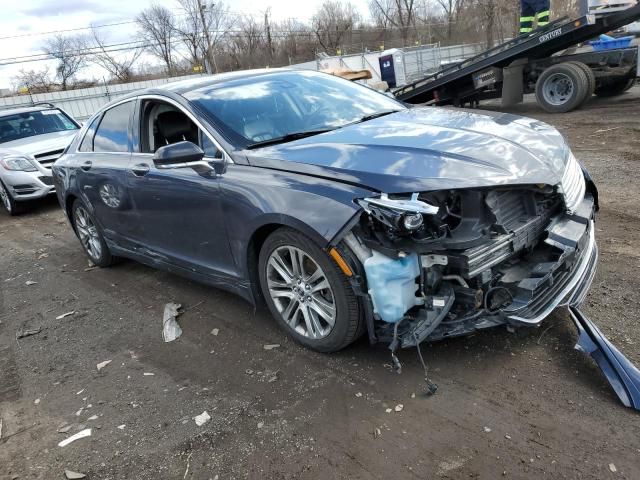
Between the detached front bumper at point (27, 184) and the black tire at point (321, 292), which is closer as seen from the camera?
the black tire at point (321, 292)

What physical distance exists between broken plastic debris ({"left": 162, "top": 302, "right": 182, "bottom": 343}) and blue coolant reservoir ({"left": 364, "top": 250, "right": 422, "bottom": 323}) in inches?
73.9

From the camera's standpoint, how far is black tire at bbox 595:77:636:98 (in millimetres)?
12547

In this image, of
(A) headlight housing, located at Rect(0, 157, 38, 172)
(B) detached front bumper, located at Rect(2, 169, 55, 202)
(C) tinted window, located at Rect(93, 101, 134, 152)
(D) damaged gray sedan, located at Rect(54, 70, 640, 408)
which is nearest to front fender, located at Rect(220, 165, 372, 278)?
(D) damaged gray sedan, located at Rect(54, 70, 640, 408)

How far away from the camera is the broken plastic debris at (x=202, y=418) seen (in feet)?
9.48

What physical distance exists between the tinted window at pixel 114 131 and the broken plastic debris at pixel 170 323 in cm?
143

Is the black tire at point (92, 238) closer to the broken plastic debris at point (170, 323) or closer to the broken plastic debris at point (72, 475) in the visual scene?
the broken plastic debris at point (170, 323)

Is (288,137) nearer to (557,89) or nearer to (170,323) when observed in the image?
(170,323)

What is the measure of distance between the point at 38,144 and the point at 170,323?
687cm

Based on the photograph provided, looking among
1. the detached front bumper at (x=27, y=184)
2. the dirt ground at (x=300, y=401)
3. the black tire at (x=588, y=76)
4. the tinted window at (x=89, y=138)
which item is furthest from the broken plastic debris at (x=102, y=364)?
the black tire at (x=588, y=76)

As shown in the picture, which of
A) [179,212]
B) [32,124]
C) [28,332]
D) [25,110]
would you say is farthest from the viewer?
[25,110]

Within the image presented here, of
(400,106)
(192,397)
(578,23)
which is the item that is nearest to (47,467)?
(192,397)

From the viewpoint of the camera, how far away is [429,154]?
2916 millimetres

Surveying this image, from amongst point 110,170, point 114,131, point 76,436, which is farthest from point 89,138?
point 76,436

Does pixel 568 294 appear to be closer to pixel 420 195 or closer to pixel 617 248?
pixel 420 195
